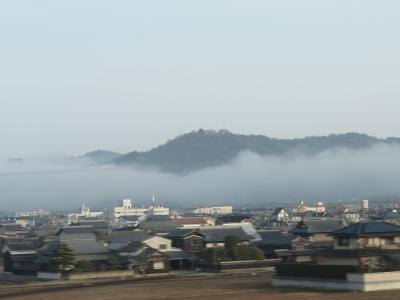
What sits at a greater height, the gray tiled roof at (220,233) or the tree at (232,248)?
the gray tiled roof at (220,233)

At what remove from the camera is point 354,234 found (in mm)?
36531

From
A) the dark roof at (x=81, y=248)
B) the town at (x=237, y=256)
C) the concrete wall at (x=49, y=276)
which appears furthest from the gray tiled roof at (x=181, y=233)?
the concrete wall at (x=49, y=276)

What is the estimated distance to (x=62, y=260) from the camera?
157 ft

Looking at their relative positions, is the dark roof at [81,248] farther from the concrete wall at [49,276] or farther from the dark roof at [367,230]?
the dark roof at [367,230]

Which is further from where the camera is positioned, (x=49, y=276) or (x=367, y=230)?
(x=49, y=276)

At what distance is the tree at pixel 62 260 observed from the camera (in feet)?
157

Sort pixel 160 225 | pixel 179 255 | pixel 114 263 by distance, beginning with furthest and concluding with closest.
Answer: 1. pixel 160 225
2. pixel 179 255
3. pixel 114 263

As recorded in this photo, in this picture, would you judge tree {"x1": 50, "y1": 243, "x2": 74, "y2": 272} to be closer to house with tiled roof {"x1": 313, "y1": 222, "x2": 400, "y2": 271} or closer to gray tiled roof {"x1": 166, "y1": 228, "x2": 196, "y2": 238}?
gray tiled roof {"x1": 166, "y1": 228, "x2": 196, "y2": 238}

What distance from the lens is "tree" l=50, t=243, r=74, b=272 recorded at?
157 feet

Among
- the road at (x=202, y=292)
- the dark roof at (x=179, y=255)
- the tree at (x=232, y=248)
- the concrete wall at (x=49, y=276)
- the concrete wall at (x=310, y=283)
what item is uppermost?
the tree at (x=232, y=248)

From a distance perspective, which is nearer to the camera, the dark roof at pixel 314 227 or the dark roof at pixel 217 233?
the dark roof at pixel 217 233

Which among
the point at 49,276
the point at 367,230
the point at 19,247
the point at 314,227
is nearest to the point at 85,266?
the point at 49,276

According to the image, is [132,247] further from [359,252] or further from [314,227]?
[359,252]

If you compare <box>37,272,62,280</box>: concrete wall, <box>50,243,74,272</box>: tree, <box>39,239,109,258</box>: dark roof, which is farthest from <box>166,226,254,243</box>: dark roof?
<box>50,243,74,272</box>: tree
